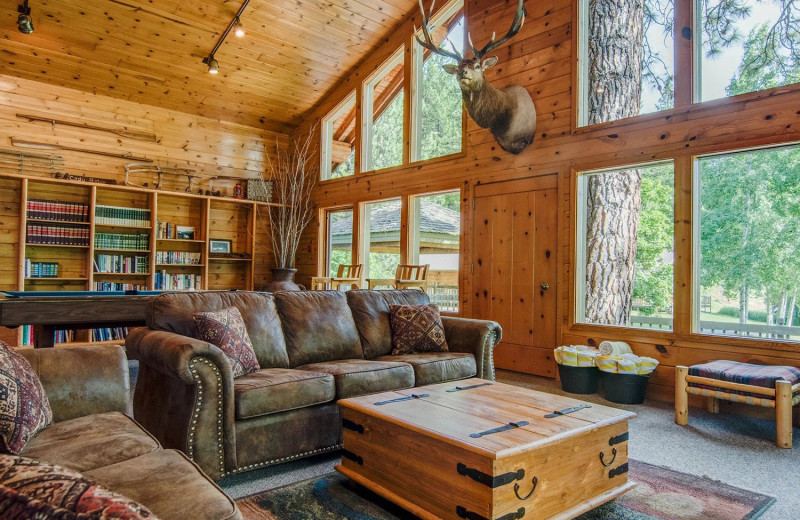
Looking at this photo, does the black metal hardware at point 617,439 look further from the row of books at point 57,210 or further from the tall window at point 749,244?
the row of books at point 57,210

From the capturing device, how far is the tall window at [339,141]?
25.1ft

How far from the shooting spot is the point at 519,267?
17.4 feet

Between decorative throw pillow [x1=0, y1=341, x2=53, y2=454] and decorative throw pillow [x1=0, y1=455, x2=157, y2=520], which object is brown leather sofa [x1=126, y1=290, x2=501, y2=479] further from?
decorative throw pillow [x1=0, y1=455, x2=157, y2=520]

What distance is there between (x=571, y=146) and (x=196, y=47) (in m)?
4.69

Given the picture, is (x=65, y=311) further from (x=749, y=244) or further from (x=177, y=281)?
(x=749, y=244)

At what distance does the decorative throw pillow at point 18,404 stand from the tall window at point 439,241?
4605 millimetres

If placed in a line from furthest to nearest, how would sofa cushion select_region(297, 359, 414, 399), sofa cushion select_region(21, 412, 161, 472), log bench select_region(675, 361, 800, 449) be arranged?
log bench select_region(675, 361, 800, 449)
sofa cushion select_region(297, 359, 414, 399)
sofa cushion select_region(21, 412, 161, 472)

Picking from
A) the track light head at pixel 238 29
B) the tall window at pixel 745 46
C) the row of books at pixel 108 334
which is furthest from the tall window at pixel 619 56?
the row of books at pixel 108 334

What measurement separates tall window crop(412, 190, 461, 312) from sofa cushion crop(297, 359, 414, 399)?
2.87 metres

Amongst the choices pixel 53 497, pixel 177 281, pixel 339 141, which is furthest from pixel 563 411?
pixel 339 141

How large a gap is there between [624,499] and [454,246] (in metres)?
4.02

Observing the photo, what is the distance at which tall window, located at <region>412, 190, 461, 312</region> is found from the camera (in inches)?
239

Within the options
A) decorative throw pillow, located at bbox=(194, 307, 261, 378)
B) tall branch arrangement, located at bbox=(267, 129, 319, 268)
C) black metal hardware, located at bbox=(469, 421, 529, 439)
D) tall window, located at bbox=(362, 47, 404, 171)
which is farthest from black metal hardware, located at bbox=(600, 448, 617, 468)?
tall branch arrangement, located at bbox=(267, 129, 319, 268)

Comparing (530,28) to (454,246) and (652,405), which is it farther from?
(652,405)
